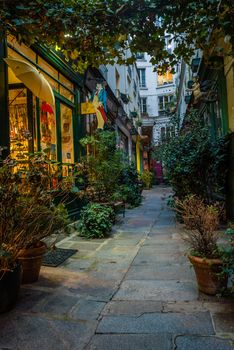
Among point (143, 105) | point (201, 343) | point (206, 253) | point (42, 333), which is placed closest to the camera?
point (201, 343)

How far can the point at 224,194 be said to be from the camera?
7.51 m

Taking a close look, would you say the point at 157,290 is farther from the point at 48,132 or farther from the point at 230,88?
the point at 230,88

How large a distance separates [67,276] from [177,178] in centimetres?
477

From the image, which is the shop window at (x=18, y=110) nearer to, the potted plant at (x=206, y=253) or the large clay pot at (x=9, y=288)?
the large clay pot at (x=9, y=288)

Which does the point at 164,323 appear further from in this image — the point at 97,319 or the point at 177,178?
the point at 177,178

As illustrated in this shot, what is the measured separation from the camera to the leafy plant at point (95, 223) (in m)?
6.53

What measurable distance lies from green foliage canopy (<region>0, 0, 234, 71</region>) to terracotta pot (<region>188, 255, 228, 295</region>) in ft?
7.85

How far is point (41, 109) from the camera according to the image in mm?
6977

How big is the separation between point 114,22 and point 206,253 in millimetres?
2877

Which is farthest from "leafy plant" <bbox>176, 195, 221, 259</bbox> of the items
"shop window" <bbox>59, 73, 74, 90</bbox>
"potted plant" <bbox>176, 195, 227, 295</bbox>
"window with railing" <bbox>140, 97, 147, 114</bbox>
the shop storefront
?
"window with railing" <bbox>140, 97, 147, 114</bbox>

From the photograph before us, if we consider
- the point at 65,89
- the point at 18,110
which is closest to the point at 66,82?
the point at 65,89

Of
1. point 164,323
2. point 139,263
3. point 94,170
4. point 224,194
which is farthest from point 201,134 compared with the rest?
point 164,323

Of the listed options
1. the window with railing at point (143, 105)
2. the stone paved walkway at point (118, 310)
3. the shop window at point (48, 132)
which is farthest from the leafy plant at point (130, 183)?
the window with railing at point (143, 105)

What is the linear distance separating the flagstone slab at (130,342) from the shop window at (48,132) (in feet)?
16.5
